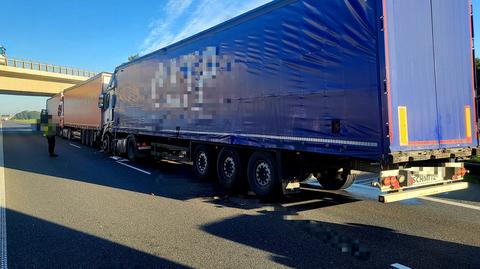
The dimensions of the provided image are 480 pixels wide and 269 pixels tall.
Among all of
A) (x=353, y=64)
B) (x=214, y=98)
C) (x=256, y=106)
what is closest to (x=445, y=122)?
(x=353, y=64)

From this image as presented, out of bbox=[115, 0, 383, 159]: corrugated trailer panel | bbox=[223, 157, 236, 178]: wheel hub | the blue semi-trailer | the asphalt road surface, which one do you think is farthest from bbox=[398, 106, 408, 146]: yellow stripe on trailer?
bbox=[223, 157, 236, 178]: wheel hub

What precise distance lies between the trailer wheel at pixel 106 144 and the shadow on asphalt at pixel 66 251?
11582 millimetres

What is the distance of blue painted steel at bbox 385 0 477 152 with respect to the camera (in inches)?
198

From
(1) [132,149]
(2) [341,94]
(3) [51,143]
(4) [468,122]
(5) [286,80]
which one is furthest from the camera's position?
(3) [51,143]

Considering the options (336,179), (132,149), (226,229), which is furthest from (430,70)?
(132,149)

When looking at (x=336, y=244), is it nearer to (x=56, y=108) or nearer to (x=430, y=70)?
(x=430, y=70)

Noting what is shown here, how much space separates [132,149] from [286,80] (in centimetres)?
903

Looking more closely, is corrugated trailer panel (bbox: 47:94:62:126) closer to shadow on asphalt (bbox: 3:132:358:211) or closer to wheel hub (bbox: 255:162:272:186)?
shadow on asphalt (bbox: 3:132:358:211)

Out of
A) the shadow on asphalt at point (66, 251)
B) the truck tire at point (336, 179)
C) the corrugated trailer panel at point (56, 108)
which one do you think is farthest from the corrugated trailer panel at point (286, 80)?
the corrugated trailer panel at point (56, 108)

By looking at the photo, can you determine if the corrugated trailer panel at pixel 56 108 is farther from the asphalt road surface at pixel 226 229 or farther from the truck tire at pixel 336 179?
the truck tire at pixel 336 179

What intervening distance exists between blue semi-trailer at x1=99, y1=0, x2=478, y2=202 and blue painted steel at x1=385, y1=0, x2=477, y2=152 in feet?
0.06

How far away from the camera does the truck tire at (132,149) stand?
13.4m

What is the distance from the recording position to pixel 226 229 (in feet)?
17.2

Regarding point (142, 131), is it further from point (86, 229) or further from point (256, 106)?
point (86, 229)
